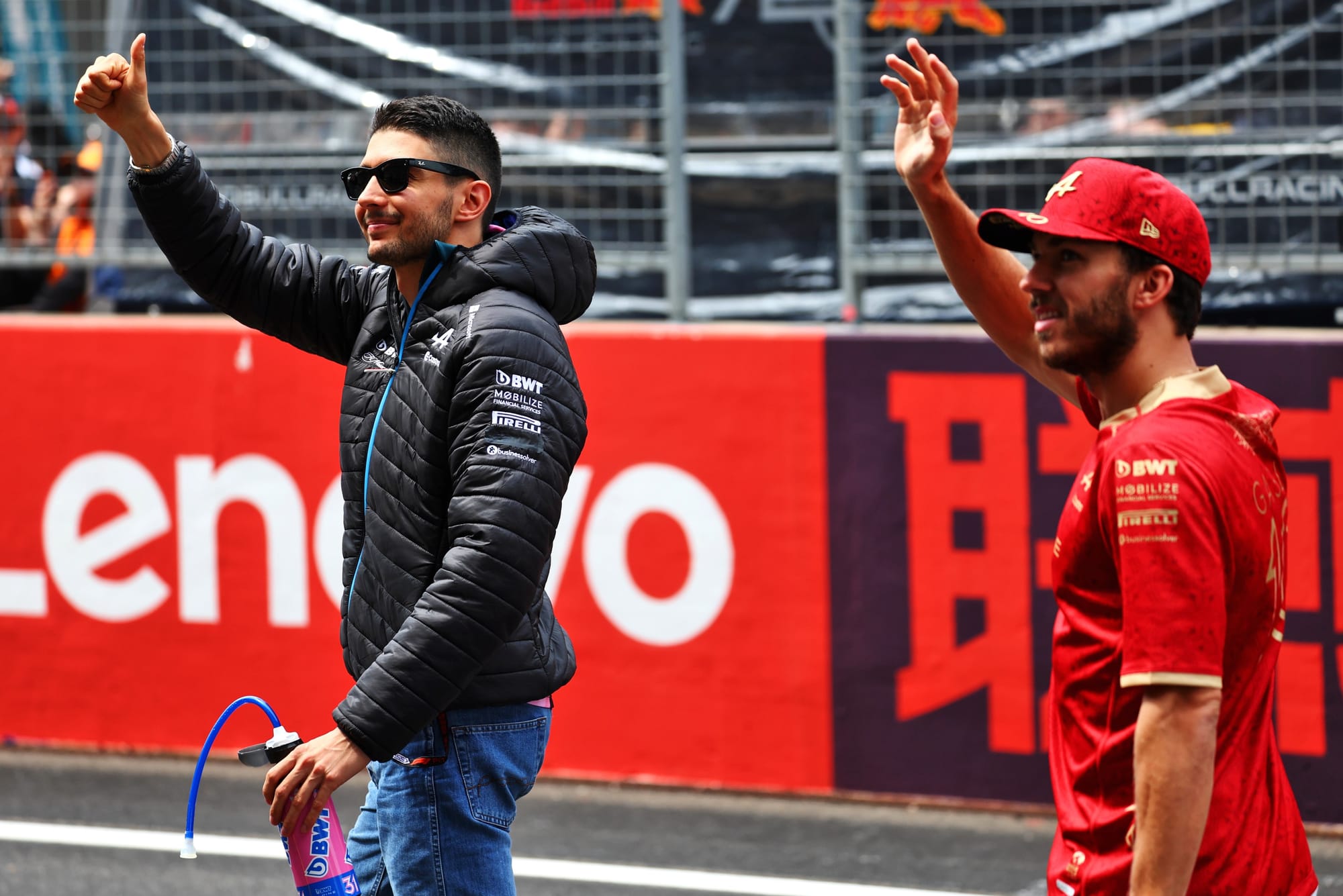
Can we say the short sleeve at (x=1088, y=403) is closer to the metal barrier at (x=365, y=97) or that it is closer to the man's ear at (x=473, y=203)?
the man's ear at (x=473, y=203)

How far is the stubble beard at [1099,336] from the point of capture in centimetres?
248

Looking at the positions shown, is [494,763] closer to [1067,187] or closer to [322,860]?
[322,860]

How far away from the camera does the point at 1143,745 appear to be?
7.53ft

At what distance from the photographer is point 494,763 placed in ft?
10.7

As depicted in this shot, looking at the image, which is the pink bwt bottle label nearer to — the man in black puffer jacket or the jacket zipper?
the man in black puffer jacket

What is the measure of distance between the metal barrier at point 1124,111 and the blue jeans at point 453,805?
3.19 m

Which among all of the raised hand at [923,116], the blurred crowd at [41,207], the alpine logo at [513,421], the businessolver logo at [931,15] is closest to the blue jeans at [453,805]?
the alpine logo at [513,421]

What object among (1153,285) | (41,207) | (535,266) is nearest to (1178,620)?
(1153,285)

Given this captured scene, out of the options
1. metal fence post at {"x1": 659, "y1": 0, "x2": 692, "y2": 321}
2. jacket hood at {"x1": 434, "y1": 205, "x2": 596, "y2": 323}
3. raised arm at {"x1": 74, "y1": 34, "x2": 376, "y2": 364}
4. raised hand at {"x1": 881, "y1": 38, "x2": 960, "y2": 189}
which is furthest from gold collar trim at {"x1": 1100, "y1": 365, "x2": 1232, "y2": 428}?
metal fence post at {"x1": 659, "y1": 0, "x2": 692, "y2": 321}

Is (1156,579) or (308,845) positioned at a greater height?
(1156,579)

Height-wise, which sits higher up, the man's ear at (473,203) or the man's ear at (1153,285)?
the man's ear at (473,203)

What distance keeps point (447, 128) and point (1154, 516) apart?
1.68 metres

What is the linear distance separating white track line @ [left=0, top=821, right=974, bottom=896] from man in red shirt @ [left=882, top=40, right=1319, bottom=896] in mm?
2748

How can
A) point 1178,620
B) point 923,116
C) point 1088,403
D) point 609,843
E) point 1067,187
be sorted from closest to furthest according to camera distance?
1. point 1178,620
2. point 1067,187
3. point 1088,403
4. point 923,116
5. point 609,843
